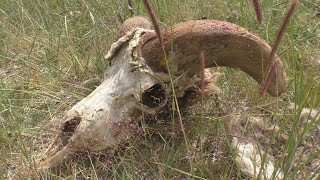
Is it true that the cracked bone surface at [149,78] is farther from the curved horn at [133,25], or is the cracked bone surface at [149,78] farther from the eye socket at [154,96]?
the curved horn at [133,25]

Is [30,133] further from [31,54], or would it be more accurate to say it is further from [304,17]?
[304,17]

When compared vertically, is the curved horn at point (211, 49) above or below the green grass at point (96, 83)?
A: above

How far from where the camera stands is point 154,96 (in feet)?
6.66

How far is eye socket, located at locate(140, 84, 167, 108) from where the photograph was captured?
1986mm

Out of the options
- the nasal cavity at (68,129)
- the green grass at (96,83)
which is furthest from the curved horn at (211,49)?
the nasal cavity at (68,129)

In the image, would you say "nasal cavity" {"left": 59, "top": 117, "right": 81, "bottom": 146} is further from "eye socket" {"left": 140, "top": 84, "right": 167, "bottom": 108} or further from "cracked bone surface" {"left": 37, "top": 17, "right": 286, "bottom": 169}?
"eye socket" {"left": 140, "top": 84, "right": 167, "bottom": 108}

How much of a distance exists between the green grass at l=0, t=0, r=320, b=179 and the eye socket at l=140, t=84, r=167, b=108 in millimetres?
123

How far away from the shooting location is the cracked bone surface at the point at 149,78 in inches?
72.4

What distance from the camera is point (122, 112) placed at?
1.96 metres

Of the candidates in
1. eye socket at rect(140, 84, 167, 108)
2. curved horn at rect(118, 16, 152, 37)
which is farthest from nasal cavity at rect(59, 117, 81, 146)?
curved horn at rect(118, 16, 152, 37)

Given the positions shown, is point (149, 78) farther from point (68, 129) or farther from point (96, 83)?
point (96, 83)

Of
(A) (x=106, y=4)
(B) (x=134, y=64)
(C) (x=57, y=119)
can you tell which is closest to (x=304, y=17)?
(A) (x=106, y=4)

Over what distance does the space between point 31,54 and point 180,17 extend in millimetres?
959

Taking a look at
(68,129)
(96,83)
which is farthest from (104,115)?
(96,83)
